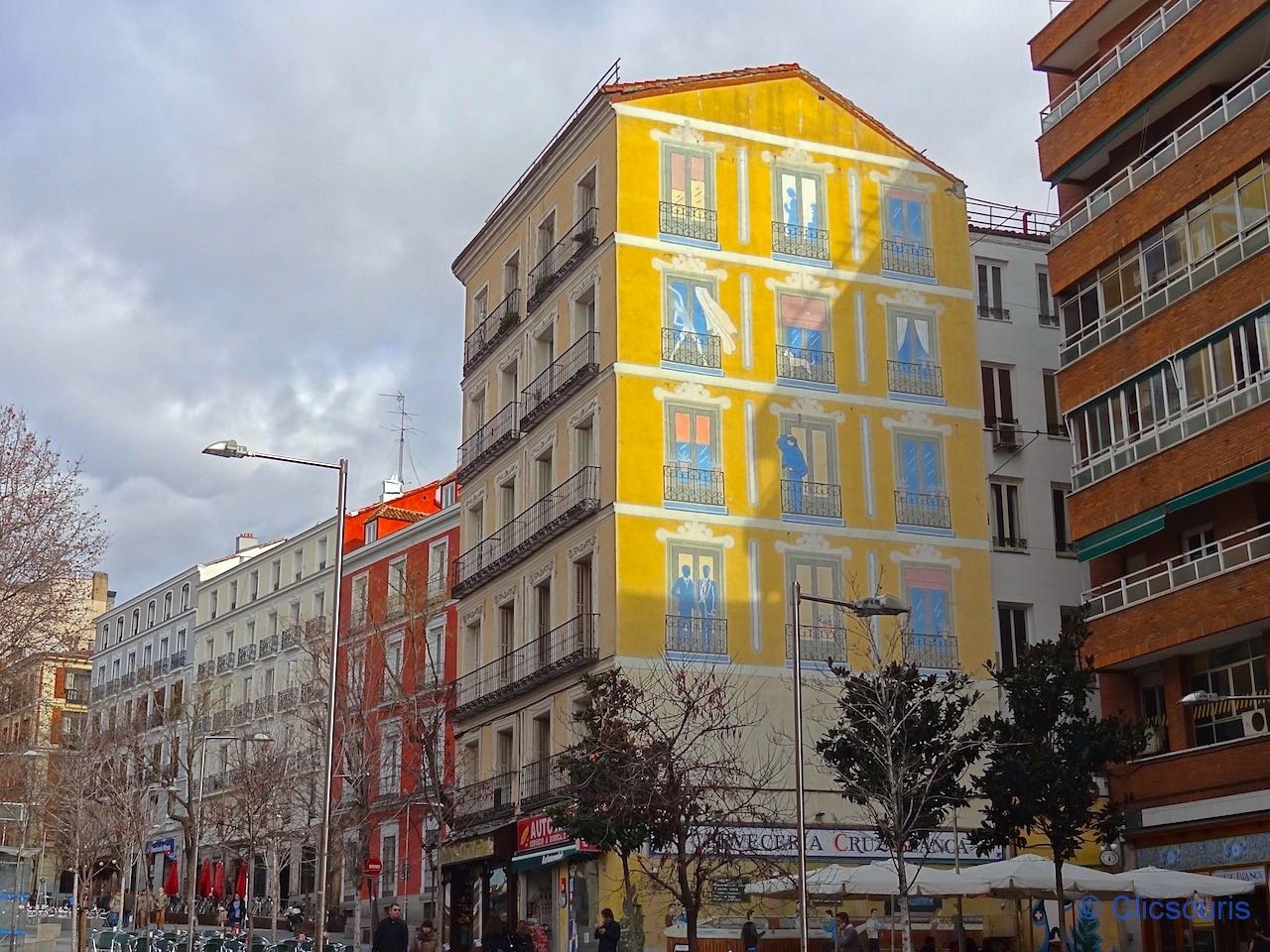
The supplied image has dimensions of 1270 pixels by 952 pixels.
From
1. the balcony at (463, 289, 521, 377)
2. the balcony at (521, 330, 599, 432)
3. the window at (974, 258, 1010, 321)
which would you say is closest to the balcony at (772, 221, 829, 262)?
the window at (974, 258, 1010, 321)

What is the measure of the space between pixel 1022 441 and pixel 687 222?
36.4ft

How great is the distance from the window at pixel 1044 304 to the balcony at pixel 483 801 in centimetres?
1956

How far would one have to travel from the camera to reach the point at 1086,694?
30703mm

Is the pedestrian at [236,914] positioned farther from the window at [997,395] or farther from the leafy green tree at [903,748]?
the leafy green tree at [903,748]

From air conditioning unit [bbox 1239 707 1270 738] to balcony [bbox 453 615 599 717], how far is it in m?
14.5

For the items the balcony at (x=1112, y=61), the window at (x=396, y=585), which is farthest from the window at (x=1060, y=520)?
the window at (x=396, y=585)

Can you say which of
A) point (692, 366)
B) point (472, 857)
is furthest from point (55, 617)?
point (692, 366)

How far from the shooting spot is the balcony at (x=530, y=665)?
3935cm

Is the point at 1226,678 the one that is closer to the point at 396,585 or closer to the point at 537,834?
the point at 537,834

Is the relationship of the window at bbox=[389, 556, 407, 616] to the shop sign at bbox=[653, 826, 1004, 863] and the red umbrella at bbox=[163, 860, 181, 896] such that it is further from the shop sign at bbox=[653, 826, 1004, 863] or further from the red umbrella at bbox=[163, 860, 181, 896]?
the red umbrella at bbox=[163, 860, 181, 896]

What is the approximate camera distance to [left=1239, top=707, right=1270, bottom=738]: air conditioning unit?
30938 mm

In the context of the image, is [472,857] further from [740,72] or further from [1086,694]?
[740,72]

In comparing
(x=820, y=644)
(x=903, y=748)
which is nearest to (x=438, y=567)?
(x=820, y=644)

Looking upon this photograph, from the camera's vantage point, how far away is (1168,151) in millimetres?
34406
